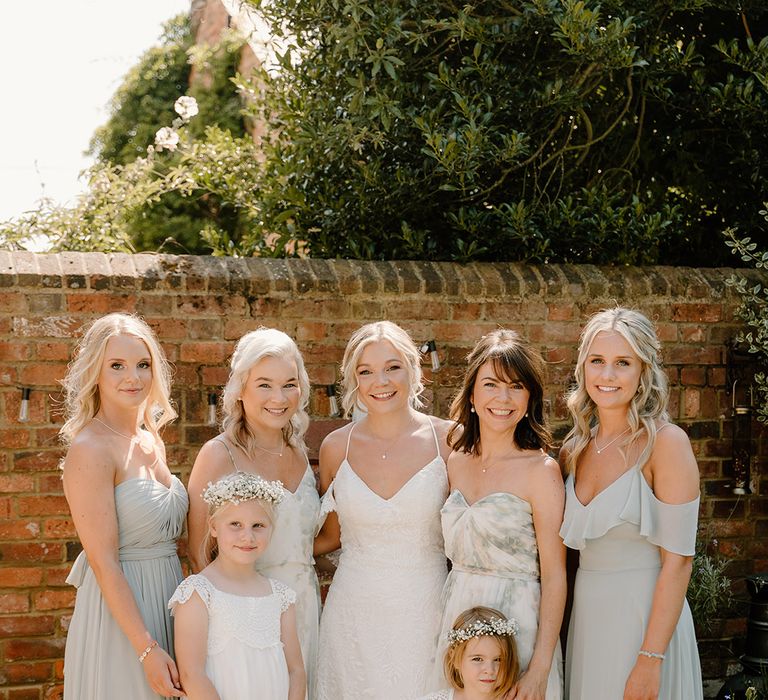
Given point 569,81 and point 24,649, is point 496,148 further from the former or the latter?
point 24,649

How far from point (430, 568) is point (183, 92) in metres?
Result: 10.3

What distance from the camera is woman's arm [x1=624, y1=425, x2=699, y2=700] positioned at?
307 cm

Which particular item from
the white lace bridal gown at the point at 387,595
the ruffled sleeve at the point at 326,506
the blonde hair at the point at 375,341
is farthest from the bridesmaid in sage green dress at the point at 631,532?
the ruffled sleeve at the point at 326,506

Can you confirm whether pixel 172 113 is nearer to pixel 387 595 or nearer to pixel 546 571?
pixel 387 595

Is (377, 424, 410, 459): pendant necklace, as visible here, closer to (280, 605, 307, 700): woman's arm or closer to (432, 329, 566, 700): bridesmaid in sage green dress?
(432, 329, 566, 700): bridesmaid in sage green dress

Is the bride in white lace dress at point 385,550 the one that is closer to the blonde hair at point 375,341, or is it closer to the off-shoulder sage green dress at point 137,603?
the blonde hair at point 375,341

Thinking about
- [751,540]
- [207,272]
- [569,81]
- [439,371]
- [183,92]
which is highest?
[183,92]

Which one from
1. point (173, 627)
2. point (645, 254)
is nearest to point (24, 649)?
point (173, 627)

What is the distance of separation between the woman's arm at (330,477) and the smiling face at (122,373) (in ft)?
2.60

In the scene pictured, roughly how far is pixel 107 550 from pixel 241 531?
441 mm

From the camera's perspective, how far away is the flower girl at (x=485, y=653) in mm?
3092

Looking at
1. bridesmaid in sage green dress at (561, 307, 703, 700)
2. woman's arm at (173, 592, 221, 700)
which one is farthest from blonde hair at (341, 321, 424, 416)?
woman's arm at (173, 592, 221, 700)

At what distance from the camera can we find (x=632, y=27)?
4570 mm

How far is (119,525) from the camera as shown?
314 cm
